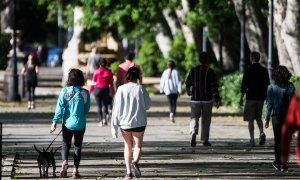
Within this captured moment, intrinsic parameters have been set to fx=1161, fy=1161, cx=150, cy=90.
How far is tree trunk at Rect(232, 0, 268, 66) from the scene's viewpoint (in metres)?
31.5

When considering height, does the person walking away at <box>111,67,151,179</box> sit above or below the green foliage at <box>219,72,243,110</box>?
above

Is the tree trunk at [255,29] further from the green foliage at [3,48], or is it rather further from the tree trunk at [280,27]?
the green foliage at [3,48]

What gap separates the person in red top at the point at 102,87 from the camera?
25984mm

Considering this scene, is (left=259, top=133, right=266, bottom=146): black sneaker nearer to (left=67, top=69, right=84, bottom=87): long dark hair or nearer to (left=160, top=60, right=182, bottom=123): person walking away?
(left=67, top=69, right=84, bottom=87): long dark hair

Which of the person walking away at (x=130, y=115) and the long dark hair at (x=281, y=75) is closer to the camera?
the person walking away at (x=130, y=115)

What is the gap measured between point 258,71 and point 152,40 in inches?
1342

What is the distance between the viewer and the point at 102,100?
26.4 metres

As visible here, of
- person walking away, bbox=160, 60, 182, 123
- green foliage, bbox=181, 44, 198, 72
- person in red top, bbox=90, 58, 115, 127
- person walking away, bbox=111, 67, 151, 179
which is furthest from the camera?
green foliage, bbox=181, 44, 198, 72

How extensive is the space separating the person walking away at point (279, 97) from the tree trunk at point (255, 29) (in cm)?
1522

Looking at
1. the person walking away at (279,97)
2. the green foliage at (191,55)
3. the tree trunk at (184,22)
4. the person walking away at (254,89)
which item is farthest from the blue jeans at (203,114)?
the green foliage at (191,55)

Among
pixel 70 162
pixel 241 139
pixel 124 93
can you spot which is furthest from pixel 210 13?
pixel 124 93

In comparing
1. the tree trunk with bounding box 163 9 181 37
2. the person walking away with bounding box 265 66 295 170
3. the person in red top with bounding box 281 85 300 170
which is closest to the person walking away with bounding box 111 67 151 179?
the person walking away with bounding box 265 66 295 170

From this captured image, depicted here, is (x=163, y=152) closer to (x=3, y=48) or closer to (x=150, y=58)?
(x=3, y=48)

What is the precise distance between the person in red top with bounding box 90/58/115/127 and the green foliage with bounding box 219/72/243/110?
5915mm
